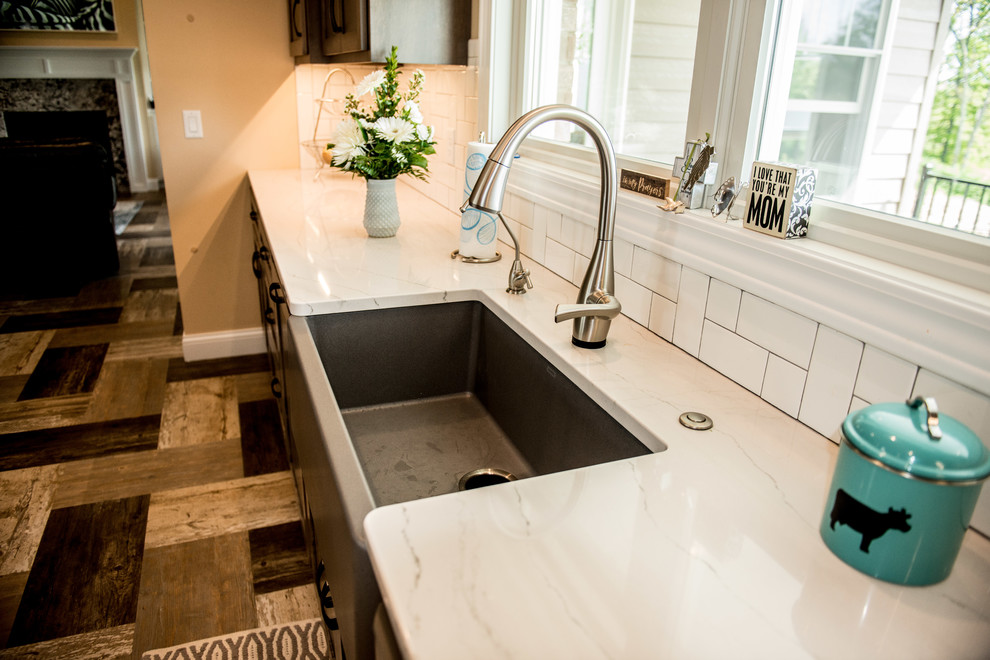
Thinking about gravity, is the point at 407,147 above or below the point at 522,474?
above

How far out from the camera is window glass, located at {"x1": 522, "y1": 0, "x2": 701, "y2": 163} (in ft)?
4.85

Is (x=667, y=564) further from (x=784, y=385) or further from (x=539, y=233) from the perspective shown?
(x=539, y=233)

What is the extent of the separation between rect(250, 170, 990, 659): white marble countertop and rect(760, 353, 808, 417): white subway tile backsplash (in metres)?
→ 0.02

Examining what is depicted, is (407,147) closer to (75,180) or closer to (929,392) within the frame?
(929,392)

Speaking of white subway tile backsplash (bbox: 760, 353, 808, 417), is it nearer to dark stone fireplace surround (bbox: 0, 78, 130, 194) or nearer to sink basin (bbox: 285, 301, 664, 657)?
sink basin (bbox: 285, 301, 664, 657)

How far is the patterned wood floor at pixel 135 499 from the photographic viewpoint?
1.78 m

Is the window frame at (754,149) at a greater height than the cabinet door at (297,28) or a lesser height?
lesser

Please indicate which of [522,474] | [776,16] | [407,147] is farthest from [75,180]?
[776,16]

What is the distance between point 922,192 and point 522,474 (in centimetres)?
87

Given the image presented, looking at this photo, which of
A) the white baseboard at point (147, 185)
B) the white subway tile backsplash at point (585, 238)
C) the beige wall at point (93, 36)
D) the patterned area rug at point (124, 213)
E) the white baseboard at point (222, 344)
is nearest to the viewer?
the white subway tile backsplash at point (585, 238)

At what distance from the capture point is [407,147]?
76.4 inches

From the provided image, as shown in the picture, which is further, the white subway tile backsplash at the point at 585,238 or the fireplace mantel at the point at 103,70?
the fireplace mantel at the point at 103,70

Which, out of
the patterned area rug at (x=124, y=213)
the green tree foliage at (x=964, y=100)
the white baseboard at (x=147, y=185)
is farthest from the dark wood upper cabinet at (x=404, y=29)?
the white baseboard at (x=147, y=185)

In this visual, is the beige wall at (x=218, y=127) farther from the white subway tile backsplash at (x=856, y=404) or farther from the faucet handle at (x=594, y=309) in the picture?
the white subway tile backsplash at (x=856, y=404)
